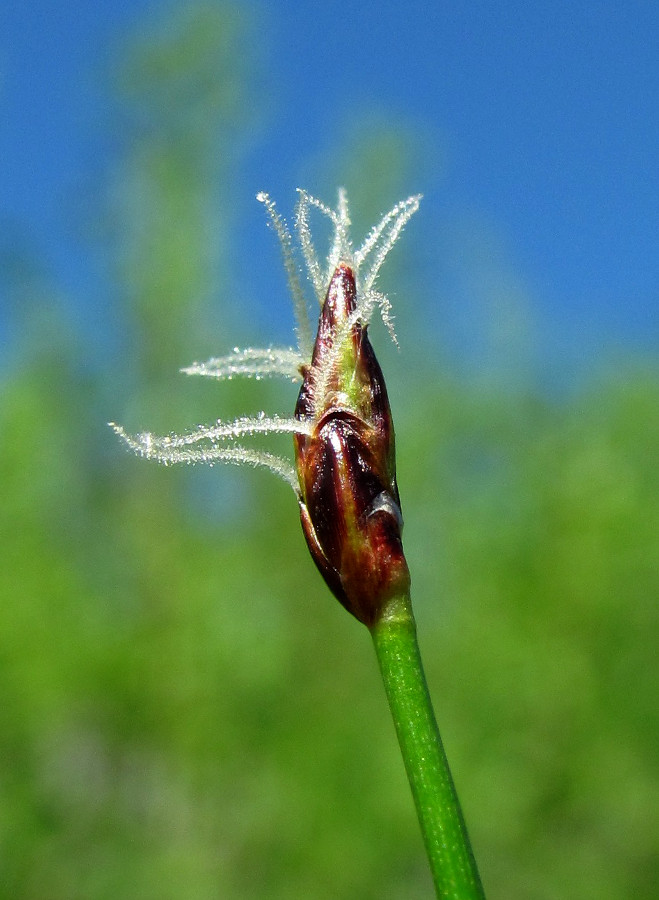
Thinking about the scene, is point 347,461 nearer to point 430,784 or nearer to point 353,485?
point 353,485

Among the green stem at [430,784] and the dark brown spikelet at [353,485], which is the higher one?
the dark brown spikelet at [353,485]

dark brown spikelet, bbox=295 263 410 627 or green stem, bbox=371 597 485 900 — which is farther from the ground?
dark brown spikelet, bbox=295 263 410 627

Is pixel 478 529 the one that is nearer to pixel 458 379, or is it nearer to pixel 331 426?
pixel 458 379

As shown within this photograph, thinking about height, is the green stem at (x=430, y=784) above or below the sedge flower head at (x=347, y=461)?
below

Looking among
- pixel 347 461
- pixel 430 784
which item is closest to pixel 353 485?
pixel 347 461
